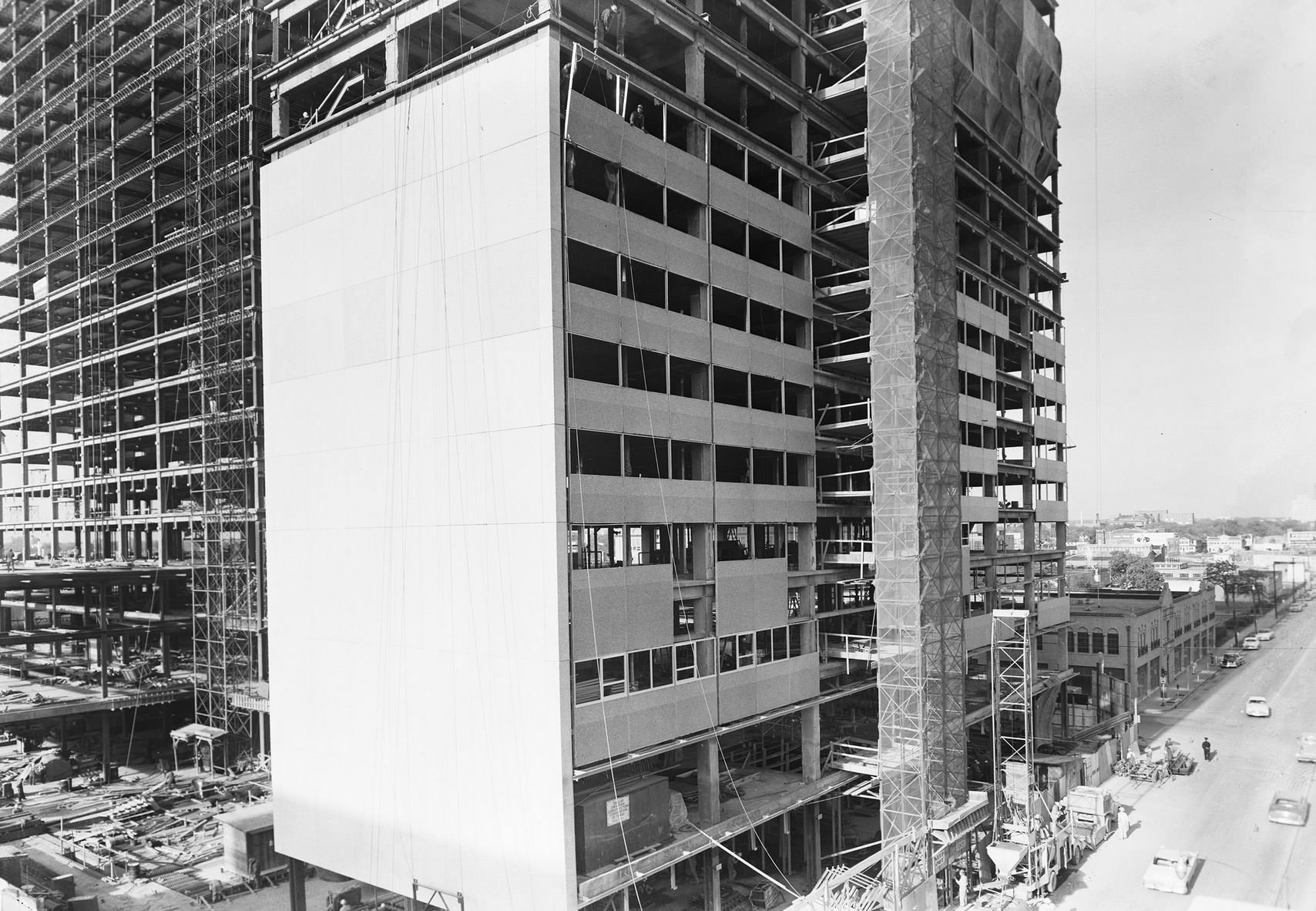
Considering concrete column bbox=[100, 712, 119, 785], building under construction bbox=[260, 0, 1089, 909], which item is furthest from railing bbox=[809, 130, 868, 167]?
concrete column bbox=[100, 712, 119, 785]

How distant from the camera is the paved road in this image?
846 inches

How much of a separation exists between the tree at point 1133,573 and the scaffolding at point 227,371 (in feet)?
142

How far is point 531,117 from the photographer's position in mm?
21031

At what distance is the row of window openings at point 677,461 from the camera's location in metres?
24.0

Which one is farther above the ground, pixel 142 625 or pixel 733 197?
pixel 733 197

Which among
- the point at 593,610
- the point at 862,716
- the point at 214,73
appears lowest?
the point at 862,716

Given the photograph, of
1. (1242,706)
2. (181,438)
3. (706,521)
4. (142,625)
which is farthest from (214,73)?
(1242,706)

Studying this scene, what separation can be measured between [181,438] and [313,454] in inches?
1200

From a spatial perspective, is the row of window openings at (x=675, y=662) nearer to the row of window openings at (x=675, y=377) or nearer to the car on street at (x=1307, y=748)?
the row of window openings at (x=675, y=377)

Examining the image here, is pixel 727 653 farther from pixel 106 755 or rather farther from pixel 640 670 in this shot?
pixel 106 755

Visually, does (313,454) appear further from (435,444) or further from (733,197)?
(733,197)

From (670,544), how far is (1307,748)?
17312 millimetres

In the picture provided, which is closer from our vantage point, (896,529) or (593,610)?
(593,610)

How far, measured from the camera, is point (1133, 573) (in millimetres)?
57906
